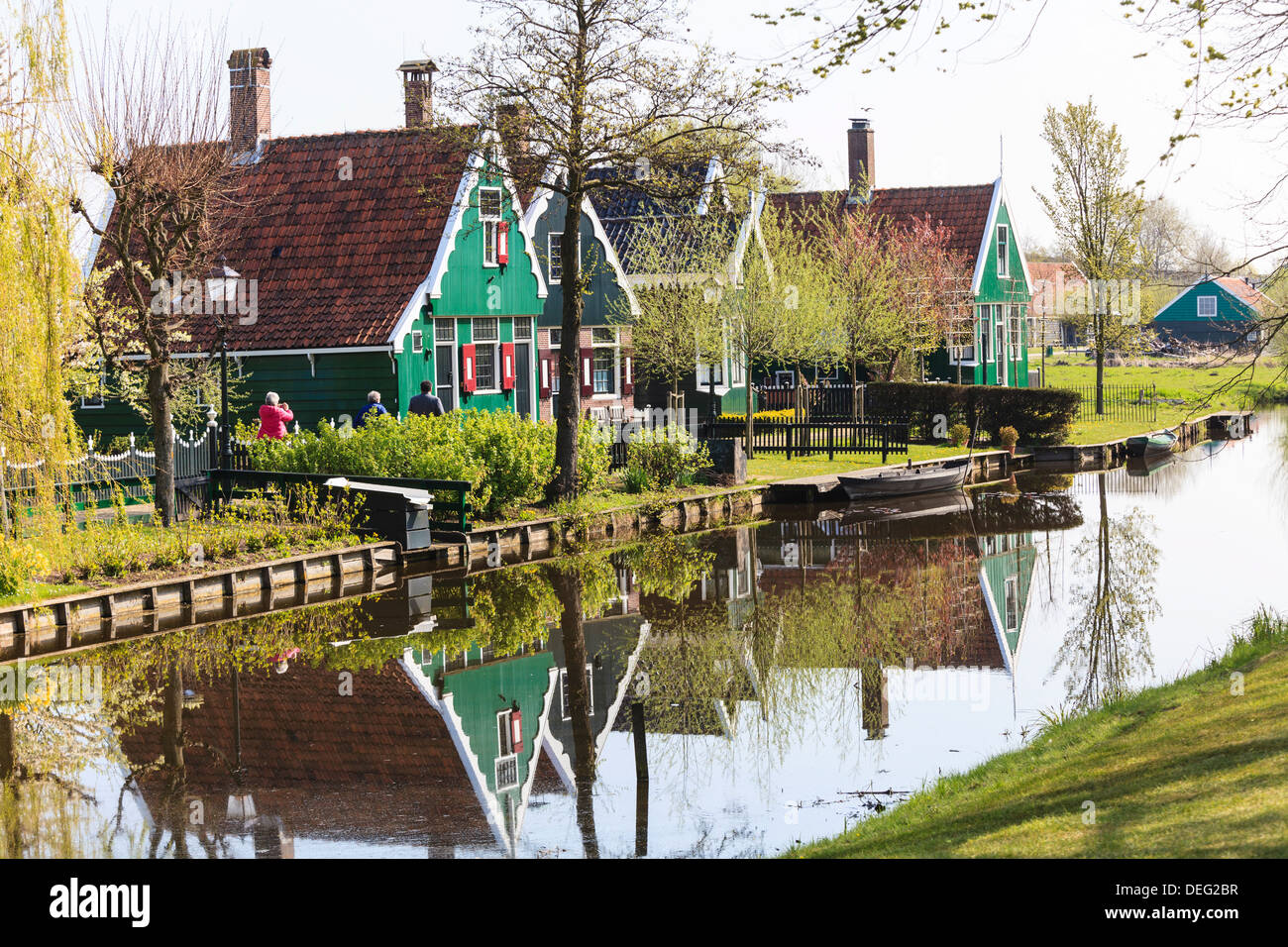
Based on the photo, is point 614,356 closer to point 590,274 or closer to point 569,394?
point 590,274

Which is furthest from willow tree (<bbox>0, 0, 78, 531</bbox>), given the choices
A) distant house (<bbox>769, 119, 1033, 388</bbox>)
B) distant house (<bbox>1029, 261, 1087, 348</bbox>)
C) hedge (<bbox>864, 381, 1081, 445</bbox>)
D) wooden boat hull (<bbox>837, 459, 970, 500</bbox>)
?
distant house (<bbox>1029, 261, 1087, 348</bbox>)

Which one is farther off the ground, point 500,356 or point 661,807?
point 500,356

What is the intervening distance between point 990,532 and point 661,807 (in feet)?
54.8

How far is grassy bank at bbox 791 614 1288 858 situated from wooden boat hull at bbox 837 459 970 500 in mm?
18519

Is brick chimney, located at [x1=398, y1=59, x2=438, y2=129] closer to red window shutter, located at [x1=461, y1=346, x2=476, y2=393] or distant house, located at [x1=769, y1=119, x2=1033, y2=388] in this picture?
red window shutter, located at [x1=461, y1=346, x2=476, y2=393]

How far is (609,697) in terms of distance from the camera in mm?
13812

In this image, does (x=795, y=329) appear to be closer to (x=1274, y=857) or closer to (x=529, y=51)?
(x=529, y=51)

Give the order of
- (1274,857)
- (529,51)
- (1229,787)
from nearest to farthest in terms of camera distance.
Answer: (1274,857), (1229,787), (529,51)

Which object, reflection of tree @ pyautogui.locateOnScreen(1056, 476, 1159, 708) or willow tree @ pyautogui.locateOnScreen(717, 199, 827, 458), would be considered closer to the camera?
reflection of tree @ pyautogui.locateOnScreen(1056, 476, 1159, 708)

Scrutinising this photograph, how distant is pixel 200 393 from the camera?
1129 inches

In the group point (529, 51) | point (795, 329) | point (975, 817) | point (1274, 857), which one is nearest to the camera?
point (1274, 857)

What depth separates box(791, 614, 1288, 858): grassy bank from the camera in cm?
694

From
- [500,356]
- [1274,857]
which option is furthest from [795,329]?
[1274,857]

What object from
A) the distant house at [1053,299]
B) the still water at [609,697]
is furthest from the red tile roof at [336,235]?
the distant house at [1053,299]
